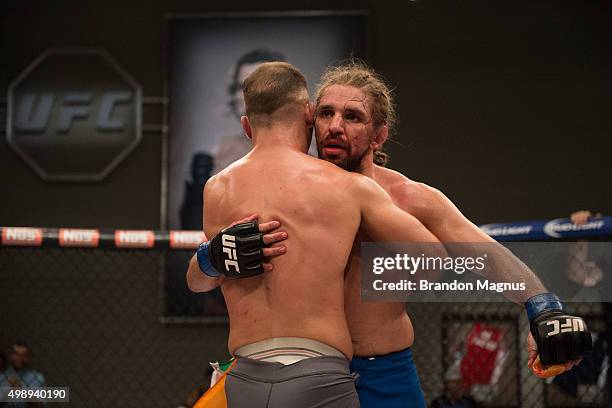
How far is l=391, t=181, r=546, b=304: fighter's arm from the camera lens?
76.4 inches

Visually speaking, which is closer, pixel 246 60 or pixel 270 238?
pixel 270 238

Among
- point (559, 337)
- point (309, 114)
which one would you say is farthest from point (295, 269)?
point (559, 337)

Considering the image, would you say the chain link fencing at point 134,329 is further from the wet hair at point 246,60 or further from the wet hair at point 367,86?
the wet hair at point 367,86

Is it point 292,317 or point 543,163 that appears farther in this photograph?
point 543,163

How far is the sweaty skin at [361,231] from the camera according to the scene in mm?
2076

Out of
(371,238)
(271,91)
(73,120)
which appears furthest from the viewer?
(73,120)

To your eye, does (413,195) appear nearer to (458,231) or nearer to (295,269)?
(458,231)

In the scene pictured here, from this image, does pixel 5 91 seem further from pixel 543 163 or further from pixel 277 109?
pixel 277 109

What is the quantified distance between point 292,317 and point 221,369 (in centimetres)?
54

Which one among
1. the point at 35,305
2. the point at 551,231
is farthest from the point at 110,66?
the point at 551,231

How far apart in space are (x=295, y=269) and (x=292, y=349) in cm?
18

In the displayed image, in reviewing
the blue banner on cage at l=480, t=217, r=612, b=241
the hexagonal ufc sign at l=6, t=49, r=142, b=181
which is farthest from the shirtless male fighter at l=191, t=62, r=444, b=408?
the hexagonal ufc sign at l=6, t=49, r=142, b=181

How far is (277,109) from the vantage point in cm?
186

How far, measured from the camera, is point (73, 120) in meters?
6.54
